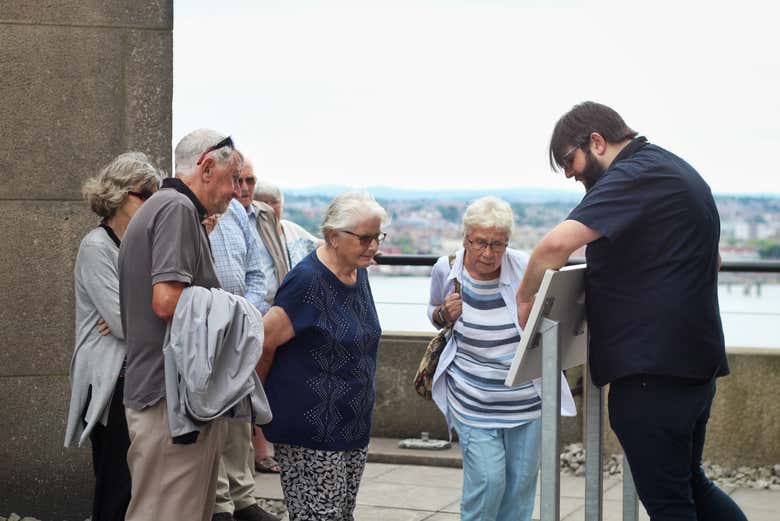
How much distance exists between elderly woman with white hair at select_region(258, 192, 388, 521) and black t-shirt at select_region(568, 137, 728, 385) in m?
1.00

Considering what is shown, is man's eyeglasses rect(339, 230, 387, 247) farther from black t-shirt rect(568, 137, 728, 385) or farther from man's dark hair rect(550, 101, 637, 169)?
black t-shirt rect(568, 137, 728, 385)

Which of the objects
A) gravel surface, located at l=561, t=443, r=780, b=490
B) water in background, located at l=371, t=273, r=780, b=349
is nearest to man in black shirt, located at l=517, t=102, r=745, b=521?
gravel surface, located at l=561, t=443, r=780, b=490

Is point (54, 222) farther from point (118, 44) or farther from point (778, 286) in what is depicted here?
point (778, 286)

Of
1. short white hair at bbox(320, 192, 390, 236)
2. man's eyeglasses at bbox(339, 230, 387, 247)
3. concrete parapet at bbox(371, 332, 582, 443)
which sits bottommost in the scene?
concrete parapet at bbox(371, 332, 582, 443)

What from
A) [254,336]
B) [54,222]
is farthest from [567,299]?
[54,222]

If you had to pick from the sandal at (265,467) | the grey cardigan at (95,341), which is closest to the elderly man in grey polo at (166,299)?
the grey cardigan at (95,341)

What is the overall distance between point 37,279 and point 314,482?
92.5 inches

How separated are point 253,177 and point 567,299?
3.64m

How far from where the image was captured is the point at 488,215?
567 centimetres

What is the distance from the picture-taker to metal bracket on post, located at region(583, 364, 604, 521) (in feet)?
15.1

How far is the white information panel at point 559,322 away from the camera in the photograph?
4.17 m

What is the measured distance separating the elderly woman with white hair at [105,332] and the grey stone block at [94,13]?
1.38 metres

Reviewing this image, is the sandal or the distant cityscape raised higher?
the distant cityscape

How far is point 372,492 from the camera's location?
770cm
